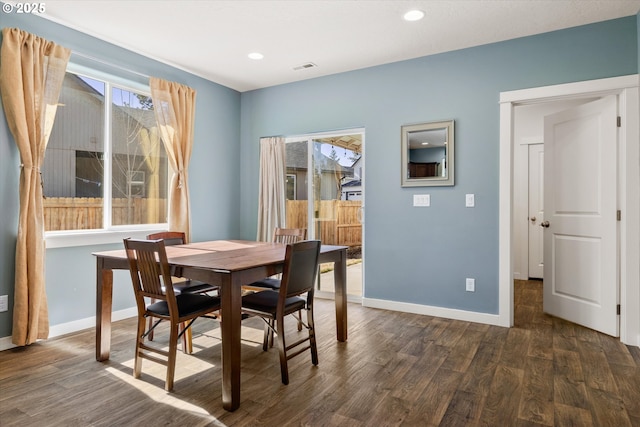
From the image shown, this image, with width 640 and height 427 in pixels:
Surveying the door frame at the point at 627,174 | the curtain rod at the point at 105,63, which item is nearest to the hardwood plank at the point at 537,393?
the door frame at the point at 627,174

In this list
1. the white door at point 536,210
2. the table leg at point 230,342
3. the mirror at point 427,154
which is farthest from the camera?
Answer: the white door at point 536,210

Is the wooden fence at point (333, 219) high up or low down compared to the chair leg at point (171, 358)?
up

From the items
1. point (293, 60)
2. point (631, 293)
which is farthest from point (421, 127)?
point (631, 293)

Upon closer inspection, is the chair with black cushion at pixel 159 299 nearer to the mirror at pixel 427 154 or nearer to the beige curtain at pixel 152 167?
the beige curtain at pixel 152 167

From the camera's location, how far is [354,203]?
447 centimetres

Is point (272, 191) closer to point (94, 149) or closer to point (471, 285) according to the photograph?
point (94, 149)

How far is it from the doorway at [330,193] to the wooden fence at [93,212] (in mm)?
1583

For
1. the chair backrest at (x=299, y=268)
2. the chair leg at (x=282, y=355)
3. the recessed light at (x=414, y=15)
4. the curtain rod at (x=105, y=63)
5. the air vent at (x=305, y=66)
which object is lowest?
the chair leg at (x=282, y=355)

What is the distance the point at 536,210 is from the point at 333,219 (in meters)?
3.13

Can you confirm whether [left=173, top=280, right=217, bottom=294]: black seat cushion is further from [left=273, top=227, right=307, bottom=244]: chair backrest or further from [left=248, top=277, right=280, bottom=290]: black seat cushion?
[left=273, top=227, right=307, bottom=244]: chair backrest

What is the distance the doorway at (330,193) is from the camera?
446 cm

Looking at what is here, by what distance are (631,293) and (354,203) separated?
2.62 meters

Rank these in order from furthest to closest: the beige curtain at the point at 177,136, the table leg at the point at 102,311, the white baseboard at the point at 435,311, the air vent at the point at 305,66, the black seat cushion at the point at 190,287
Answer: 1. the air vent at the point at 305,66
2. the beige curtain at the point at 177,136
3. the white baseboard at the point at 435,311
4. the black seat cushion at the point at 190,287
5. the table leg at the point at 102,311

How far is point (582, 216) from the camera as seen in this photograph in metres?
3.47
